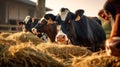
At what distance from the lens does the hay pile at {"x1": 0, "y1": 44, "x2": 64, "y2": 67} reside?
3922mm

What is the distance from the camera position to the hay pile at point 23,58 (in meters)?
3.92

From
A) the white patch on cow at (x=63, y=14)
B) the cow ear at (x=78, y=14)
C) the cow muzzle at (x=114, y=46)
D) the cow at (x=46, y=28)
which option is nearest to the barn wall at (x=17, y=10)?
the cow at (x=46, y=28)

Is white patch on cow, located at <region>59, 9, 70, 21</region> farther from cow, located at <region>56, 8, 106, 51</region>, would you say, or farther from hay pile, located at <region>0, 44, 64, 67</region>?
hay pile, located at <region>0, 44, 64, 67</region>

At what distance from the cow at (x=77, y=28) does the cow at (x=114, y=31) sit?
506 cm

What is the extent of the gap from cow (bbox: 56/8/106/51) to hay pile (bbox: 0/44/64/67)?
15.7ft

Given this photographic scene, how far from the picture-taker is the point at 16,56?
13.1 feet

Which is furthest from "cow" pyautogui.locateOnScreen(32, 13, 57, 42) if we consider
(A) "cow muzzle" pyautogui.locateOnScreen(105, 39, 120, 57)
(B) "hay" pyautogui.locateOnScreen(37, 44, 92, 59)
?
(A) "cow muzzle" pyautogui.locateOnScreen(105, 39, 120, 57)

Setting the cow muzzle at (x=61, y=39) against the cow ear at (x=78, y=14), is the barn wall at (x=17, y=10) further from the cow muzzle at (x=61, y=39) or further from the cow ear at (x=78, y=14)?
the cow muzzle at (x=61, y=39)

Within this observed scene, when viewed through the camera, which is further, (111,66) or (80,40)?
(80,40)

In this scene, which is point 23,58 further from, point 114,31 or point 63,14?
point 63,14

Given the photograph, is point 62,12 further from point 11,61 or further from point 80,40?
point 11,61

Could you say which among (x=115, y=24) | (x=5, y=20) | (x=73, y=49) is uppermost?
(x=115, y=24)

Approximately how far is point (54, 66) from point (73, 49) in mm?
2192

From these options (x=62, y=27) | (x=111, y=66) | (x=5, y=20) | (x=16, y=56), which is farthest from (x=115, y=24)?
(x=5, y=20)
